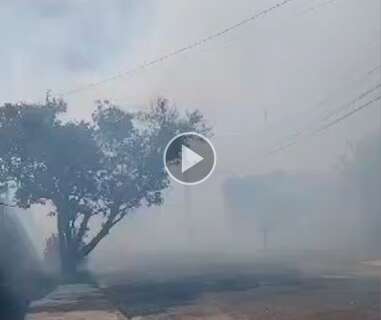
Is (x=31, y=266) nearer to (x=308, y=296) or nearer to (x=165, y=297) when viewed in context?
(x=165, y=297)

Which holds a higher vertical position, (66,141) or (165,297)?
(66,141)

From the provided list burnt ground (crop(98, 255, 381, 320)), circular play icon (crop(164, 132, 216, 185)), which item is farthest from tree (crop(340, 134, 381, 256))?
burnt ground (crop(98, 255, 381, 320))

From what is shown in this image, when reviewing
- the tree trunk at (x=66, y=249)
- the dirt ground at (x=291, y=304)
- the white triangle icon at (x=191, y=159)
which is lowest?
the dirt ground at (x=291, y=304)

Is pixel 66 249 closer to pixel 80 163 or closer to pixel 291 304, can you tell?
pixel 80 163

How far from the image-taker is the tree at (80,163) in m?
30.0

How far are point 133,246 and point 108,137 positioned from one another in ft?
118

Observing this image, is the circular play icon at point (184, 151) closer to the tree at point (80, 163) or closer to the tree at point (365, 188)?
the tree at point (80, 163)

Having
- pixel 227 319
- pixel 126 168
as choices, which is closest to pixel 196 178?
pixel 126 168

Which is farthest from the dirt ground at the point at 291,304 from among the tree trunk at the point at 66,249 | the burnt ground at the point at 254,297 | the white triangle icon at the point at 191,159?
the tree trunk at the point at 66,249

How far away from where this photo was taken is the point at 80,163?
30.5m

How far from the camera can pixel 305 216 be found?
189 ft

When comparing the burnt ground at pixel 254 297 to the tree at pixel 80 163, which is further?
the tree at pixel 80 163

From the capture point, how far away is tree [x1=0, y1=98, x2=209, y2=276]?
30.0 meters

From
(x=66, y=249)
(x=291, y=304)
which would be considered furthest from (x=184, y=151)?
(x=291, y=304)
